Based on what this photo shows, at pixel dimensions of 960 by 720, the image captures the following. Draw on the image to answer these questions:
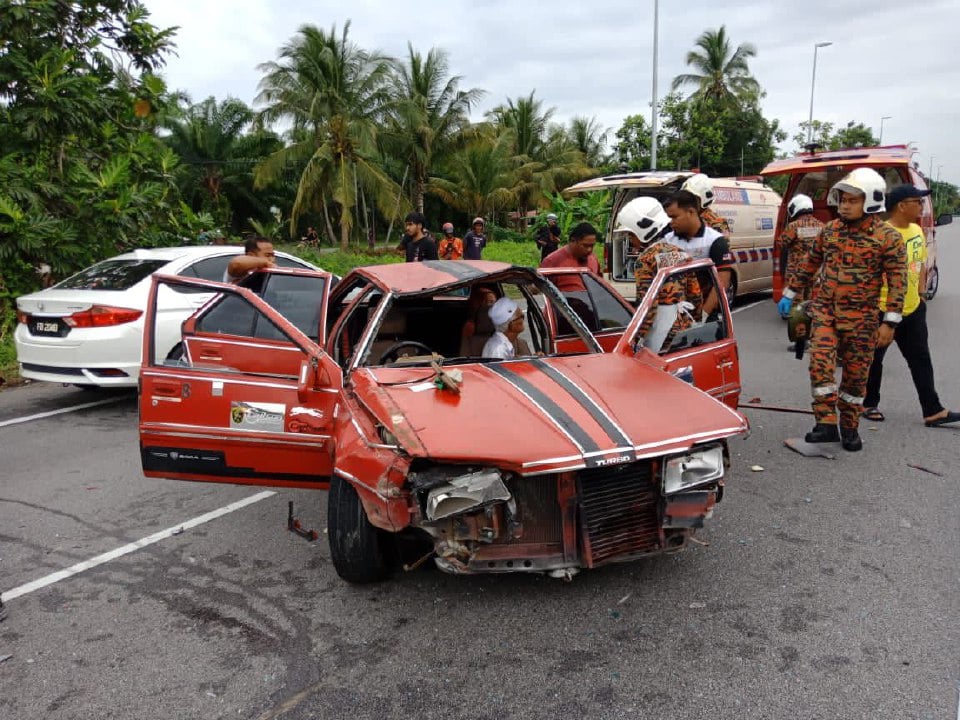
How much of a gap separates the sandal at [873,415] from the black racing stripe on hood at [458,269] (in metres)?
3.79

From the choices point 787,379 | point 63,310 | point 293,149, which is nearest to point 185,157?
point 293,149

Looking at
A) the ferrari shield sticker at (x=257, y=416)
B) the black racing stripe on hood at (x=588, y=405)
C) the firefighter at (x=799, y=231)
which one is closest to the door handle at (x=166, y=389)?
the ferrari shield sticker at (x=257, y=416)

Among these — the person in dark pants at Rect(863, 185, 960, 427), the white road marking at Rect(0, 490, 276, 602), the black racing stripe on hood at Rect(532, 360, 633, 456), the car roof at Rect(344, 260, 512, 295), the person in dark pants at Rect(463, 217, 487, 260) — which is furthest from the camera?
the person in dark pants at Rect(463, 217, 487, 260)

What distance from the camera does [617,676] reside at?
276 cm

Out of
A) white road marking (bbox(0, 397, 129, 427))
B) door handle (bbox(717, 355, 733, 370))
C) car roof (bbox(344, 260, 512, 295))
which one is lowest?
white road marking (bbox(0, 397, 129, 427))

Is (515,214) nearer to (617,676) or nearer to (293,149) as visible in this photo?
(293,149)

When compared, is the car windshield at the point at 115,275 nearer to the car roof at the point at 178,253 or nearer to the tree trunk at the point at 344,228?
the car roof at the point at 178,253

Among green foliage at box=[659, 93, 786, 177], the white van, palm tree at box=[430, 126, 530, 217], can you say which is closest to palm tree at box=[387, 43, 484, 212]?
palm tree at box=[430, 126, 530, 217]

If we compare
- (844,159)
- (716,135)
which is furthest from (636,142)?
(844,159)

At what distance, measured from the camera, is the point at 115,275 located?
7.28 m

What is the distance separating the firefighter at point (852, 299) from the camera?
16.3 feet

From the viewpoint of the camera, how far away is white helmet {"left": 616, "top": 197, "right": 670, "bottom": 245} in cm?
524

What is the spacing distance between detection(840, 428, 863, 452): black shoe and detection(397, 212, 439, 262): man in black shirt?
5.97 metres

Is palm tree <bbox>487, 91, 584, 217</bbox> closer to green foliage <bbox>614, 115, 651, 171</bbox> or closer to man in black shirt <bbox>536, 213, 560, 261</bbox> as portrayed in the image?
green foliage <bbox>614, 115, 651, 171</bbox>
